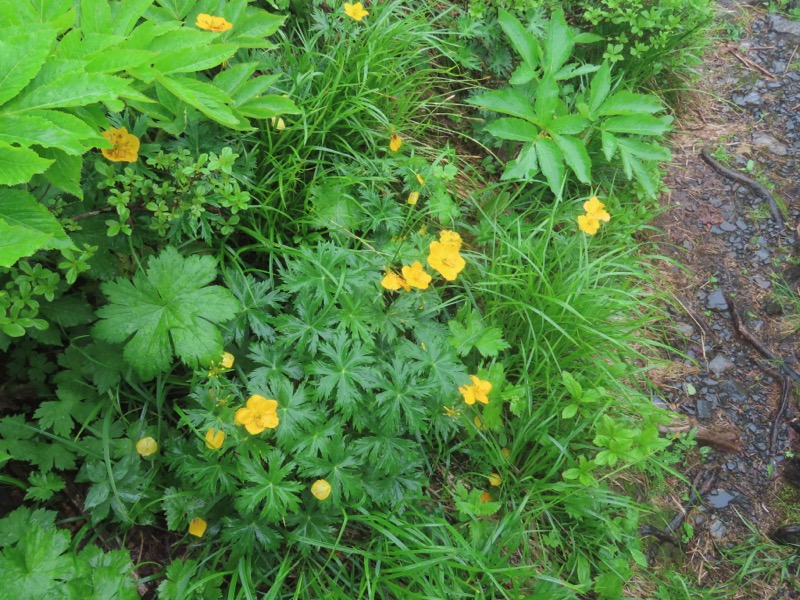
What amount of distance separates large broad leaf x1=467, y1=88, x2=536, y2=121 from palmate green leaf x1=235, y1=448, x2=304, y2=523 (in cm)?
Result: 189

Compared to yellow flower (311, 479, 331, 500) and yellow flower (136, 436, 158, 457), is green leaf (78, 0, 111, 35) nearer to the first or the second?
yellow flower (136, 436, 158, 457)

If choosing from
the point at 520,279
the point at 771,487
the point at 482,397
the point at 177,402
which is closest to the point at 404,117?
the point at 520,279

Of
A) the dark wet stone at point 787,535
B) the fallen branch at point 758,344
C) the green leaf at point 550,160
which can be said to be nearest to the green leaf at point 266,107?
the green leaf at point 550,160

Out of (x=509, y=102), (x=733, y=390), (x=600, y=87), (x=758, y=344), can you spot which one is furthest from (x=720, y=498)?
(x=509, y=102)

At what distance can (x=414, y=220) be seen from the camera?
2.54 m

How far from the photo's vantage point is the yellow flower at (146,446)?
1.86 metres

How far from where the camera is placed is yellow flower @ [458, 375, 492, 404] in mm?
2117

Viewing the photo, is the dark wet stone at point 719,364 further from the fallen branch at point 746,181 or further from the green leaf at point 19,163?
the green leaf at point 19,163

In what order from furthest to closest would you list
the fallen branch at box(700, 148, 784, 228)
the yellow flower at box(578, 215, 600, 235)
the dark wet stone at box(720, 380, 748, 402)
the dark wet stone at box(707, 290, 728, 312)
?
1. the fallen branch at box(700, 148, 784, 228)
2. the dark wet stone at box(707, 290, 728, 312)
3. the dark wet stone at box(720, 380, 748, 402)
4. the yellow flower at box(578, 215, 600, 235)

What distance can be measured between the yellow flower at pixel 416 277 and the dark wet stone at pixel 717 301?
82.8 inches

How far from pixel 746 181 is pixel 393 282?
2.92 m

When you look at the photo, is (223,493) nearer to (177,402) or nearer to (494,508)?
(177,402)

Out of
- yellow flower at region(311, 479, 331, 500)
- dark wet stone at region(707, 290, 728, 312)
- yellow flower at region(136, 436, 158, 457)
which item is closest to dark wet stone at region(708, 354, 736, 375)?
dark wet stone at region(707, 290, 728, 312)

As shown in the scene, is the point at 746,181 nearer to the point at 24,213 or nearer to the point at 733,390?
the point at 733,390
